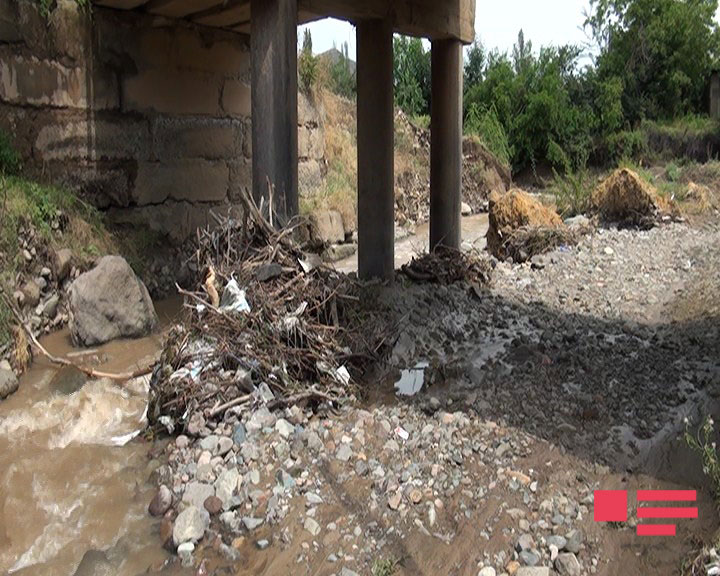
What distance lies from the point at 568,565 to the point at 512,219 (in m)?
6.09

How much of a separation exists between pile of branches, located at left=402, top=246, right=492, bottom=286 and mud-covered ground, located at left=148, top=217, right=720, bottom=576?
116 cm

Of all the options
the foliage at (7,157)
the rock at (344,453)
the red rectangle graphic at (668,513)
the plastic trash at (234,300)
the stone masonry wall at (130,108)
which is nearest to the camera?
the red rectangle graphic at (668,513)

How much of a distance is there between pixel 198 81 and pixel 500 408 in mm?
4910

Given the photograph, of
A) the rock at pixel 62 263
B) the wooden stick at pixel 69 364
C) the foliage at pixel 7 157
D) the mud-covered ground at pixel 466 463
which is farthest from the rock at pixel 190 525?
the foliage at pixel 7 157

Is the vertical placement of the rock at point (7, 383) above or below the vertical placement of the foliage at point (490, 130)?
below

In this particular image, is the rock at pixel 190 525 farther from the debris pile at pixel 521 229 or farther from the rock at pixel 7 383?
the debris pile at pixel 521 229

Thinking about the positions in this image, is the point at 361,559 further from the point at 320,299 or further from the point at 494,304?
the point at 494,304

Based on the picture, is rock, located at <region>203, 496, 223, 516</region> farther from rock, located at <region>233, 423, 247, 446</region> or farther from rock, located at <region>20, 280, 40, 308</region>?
rock, located at <region>20, 280, 40, 308</region>

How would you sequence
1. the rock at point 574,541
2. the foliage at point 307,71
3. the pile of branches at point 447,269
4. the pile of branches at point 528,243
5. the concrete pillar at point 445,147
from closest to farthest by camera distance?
the rock at point 574,541
the pile of branches at point 447,269
the concrete pillar at point 445,147
the pile of branches at point 528,243
the foliage at point 307,71

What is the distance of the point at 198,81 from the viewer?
22.9 feet

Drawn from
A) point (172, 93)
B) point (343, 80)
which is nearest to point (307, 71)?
point (172, 93)

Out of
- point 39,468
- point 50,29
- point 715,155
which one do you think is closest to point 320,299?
point 39,468

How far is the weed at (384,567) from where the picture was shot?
2549mm

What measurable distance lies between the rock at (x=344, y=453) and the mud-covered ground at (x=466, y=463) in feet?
0.04
